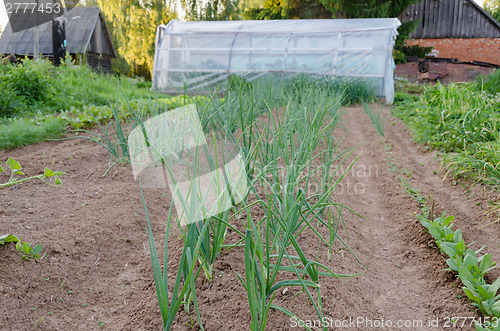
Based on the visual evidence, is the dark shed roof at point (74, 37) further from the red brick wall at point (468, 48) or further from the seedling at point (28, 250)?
the seedling at point (28, 250)

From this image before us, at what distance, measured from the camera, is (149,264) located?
1626 mm

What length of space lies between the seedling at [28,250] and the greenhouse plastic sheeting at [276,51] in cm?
680

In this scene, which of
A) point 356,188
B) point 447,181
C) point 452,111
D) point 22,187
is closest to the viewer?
point 22,187

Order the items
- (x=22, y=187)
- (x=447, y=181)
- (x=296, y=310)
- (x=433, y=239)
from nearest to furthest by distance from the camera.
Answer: (x=296, y=310) < (x=433, y=239) < (x=22, y=187) < (x=447, y=181)

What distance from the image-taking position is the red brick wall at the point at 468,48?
14484 mm

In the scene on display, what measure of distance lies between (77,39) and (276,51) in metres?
13.5

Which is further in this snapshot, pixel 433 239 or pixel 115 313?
pixel 433 239

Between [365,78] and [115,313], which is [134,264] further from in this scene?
[365,78]

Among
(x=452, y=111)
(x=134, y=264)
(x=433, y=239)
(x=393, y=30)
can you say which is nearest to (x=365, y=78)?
(x=393, y=30)

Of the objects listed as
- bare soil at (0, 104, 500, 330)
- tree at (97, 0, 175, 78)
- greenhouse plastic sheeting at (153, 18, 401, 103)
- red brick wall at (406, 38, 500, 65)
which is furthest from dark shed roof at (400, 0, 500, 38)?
bare soil at (0, 104, 500, 330)

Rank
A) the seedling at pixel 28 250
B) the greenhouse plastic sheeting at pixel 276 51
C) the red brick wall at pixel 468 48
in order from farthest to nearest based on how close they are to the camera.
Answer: the red brick wall at pixel 468 48 → the greenhouse plastic sheeting at pixel 276 51 → the seedling at pixel 28 250

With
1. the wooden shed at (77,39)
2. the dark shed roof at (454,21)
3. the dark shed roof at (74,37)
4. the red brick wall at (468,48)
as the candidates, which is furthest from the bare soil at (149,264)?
the dark shed roof at (74,37)

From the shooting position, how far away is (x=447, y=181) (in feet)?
9.55

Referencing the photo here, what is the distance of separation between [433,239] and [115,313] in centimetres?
148
